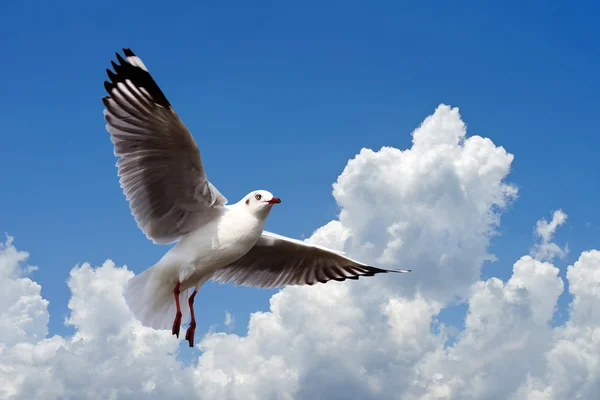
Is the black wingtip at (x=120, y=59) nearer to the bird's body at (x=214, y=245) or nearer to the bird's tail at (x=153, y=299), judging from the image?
the bird's body at (x=214, y=245)

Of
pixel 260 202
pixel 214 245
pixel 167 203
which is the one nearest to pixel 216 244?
pixel 214 245

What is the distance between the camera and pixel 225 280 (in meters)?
11.0

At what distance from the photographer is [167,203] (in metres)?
9.17

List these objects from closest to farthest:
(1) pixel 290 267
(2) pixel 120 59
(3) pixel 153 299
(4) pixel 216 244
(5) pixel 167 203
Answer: (2) pixel 120 59 < (4) pixel 216 244 < (5) pixel 167 203 < (3) pixel 153 299 < (1) pixel 290 267

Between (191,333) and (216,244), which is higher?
(216,244)

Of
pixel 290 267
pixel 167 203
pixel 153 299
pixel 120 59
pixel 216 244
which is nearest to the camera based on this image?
pixel 120 59

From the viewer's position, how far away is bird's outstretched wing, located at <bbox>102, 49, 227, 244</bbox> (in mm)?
8625

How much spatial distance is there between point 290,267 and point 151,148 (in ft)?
10.3

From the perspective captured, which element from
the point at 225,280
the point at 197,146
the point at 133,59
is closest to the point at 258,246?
the point at 225,280

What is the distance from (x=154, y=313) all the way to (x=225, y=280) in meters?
1.57

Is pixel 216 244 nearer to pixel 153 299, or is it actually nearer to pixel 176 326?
pixel 176 326

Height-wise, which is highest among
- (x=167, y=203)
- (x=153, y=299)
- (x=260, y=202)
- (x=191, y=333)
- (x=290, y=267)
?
(x=290, y=267)

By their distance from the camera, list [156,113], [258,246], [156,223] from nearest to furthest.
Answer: [156,113]
[156,223]
[258,246]

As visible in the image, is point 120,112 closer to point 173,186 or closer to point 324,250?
point 173,186
